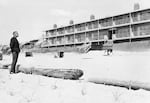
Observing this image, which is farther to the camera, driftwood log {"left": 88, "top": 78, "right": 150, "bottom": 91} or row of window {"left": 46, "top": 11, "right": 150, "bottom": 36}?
row of window {"left": 46, "top": 11, "right": 150, "bottom": 36}

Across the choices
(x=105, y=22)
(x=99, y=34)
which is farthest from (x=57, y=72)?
(x=99, y=34)

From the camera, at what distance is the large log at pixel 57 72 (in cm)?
704

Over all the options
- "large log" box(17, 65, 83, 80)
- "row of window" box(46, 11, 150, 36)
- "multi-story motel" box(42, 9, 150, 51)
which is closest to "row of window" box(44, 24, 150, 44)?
"multi-story motel" box(42, 9, 150, 51)

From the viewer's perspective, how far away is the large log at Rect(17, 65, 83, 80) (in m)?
7.04

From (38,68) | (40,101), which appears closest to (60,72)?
(38,68)

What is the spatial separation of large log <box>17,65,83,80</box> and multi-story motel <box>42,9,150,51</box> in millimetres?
22815

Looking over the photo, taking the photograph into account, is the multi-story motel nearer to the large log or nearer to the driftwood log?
the large log

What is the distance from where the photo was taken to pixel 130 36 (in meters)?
42.2

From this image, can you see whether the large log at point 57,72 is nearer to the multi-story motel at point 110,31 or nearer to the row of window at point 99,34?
the multi-story motel at point 110,31

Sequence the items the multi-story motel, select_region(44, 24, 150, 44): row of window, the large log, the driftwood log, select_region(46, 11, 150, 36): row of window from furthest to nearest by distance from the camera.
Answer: select_region(46, 11, 150, 36): row of window → select_region(44, 24, 150, 44): row of window → the multi-story motel → the large log → the driftwood log

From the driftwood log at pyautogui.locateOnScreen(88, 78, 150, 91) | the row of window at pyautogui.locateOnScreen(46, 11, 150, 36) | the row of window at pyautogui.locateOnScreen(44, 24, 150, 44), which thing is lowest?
the driftwood log at pyautogui.locateOnScreen(88, 78, 150, 91)

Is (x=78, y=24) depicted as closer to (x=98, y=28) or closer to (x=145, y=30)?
(x=98, y=28)

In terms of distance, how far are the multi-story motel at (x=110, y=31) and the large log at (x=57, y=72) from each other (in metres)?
22.8

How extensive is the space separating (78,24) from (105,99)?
50941 millimetres
